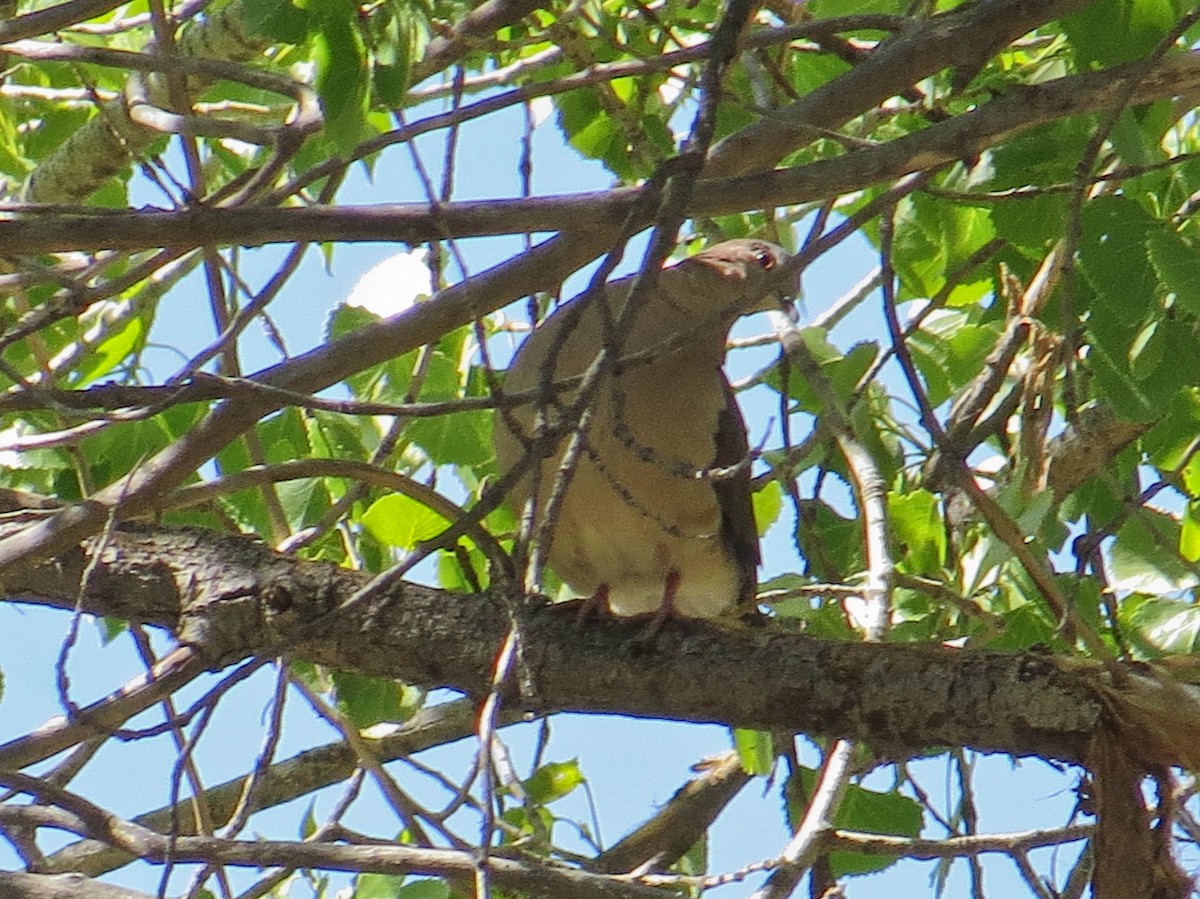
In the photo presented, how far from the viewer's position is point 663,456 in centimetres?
312

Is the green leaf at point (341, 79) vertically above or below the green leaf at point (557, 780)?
above

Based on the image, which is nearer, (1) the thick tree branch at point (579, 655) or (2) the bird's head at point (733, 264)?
(1) the thick tree branch at point (579, 655)

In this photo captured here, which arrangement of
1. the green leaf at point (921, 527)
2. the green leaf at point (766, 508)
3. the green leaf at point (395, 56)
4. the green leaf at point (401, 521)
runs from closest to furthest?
the green leaf at point (395, 56), the green leaf at point (401, 521), the green leaf at point (921, 527), the green leaf at point (766, 508)

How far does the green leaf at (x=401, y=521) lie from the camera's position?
280 cm

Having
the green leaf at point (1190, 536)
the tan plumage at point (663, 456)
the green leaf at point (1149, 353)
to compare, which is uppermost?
the tan plumage at point (663, 456)

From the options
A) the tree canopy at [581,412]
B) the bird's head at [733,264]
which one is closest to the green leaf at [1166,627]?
the tree canopy at [581,412]

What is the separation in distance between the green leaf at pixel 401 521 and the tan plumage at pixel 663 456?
285mm

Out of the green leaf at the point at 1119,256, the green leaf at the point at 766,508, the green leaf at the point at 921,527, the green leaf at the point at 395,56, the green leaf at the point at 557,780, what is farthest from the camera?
the green leaf at the point at 766,508

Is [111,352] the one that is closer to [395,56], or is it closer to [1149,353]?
[395,56]

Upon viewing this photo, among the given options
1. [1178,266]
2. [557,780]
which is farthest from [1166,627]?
[557,780]

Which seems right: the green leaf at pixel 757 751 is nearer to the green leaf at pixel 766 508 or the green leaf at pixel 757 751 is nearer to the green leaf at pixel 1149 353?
the green leaf at pixel 766 508

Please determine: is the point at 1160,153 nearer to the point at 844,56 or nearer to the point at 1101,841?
the point at 844,56

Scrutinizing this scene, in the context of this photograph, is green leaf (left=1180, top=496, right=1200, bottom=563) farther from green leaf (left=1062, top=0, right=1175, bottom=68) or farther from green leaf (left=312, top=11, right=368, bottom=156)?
green leaf (left=312, top=11, right=368, bottom=156)

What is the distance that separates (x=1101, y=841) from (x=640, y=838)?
1.64 meters
